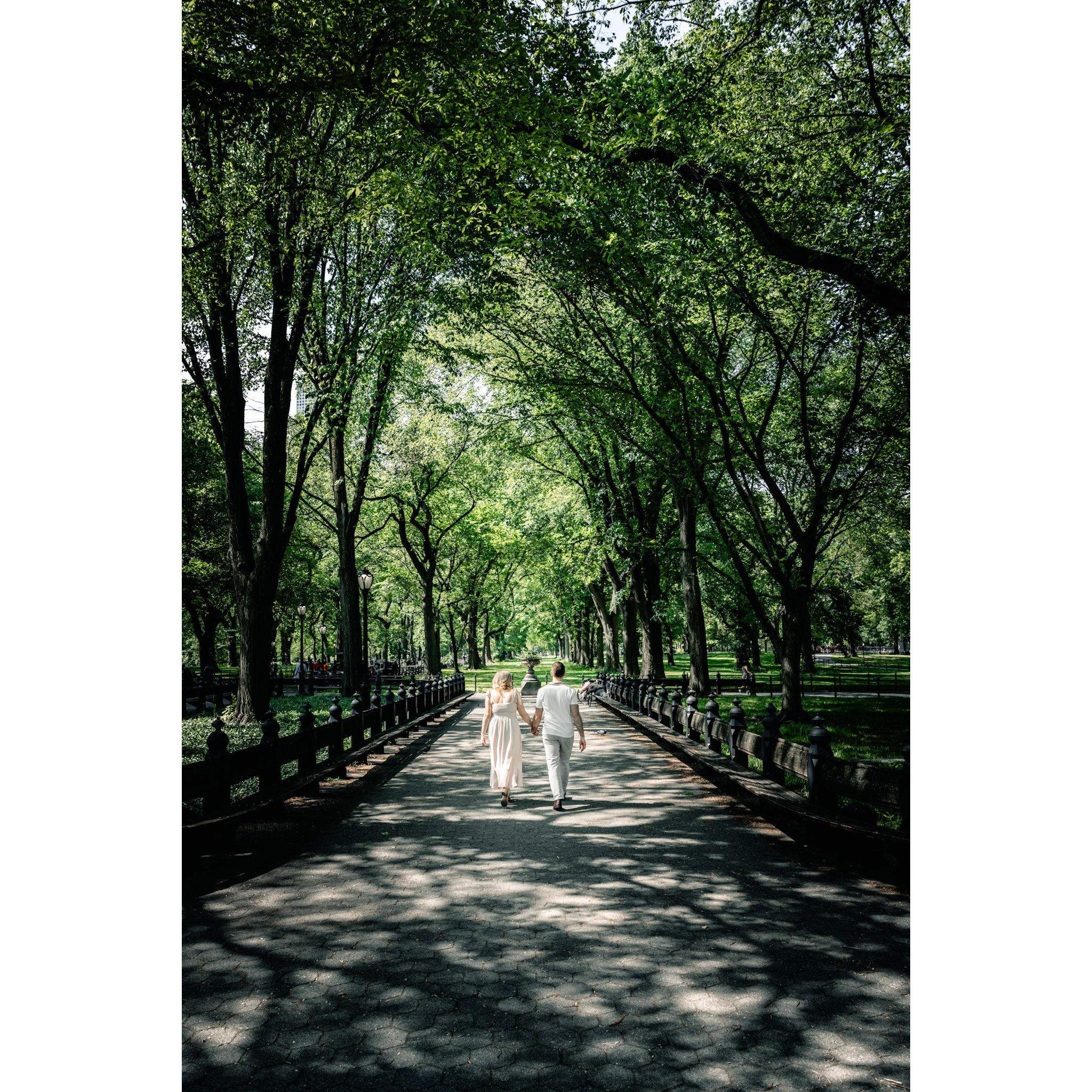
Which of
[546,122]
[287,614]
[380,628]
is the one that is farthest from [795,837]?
[380,628]

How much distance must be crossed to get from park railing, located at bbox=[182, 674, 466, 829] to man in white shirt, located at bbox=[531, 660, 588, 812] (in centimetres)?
295

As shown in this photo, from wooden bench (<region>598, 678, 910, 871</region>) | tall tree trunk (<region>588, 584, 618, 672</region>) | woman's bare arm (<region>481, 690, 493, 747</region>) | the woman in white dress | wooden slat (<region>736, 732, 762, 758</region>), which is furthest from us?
tall tree trunk (<region>588, 584, 618, 672</region>)

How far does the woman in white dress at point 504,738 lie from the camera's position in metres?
9.49

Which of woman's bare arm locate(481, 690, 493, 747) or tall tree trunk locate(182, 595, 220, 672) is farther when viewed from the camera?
tall tree trunk locate(182, 595, 220, 672)

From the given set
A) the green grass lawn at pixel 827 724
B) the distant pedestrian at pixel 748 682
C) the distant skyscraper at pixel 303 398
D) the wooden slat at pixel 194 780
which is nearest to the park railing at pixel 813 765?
the green grass lawn at pixel 827 724

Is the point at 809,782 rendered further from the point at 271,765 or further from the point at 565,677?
the point at 565,677

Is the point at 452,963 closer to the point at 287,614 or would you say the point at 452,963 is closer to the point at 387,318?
the point at 387,318

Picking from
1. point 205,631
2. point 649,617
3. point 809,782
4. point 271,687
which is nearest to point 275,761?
point 809,782

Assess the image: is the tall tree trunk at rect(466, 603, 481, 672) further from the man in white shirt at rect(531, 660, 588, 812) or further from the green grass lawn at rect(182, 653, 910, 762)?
the man in white shirt at rect(531, 660, 588, 812)

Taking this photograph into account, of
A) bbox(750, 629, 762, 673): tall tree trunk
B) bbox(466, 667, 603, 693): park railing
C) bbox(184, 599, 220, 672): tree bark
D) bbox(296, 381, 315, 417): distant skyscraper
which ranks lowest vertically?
bbox(466, 667, 603, 693): park railing

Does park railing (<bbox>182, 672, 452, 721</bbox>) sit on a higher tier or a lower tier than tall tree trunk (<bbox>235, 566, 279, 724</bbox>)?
lower

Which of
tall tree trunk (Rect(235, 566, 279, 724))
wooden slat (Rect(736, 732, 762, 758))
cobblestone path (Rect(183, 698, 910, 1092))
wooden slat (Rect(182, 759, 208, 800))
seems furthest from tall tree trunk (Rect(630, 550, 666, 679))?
wooden slat (Rect(182, 759, 208, 800))

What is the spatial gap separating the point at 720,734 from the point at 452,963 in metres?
8.49

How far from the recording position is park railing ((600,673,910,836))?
6.53 meters
